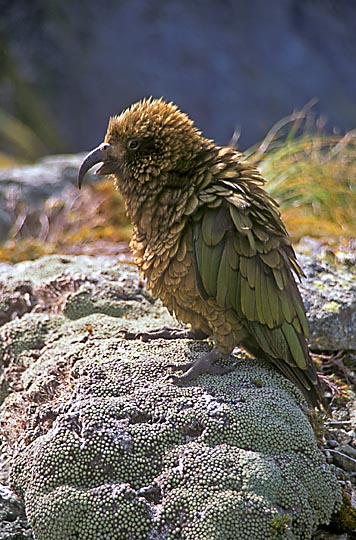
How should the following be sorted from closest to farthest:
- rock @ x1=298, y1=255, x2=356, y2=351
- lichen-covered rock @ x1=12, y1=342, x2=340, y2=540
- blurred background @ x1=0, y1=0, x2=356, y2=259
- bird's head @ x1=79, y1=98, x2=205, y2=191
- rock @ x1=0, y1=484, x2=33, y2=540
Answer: lichen-covered rock @ x1=12, y1=342, x2=340, y2=540
rock @ x1=0, y1=484, x2=33, y2=540
bird's head @ x1=79, y1=98, x2=205, y2=191
rock @ x1=298, y1=255, x2=356, y2=351
blurred background @ x1=0, y1=0, x2=356, y2=259

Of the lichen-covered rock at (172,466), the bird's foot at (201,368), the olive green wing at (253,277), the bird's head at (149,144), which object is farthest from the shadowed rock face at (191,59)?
the lichen-covered rock at (172,466)

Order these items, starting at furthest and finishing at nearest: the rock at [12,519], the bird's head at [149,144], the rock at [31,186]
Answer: the rock at [31,186]
the bird's head at [149,144]
the rock at [12,519]

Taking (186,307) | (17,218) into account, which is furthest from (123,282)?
(17,218)

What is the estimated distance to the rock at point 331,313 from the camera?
14.4 ft

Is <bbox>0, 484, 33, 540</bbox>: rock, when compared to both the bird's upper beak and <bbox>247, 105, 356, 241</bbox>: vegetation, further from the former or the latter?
<bbox>247, 105, 356, 241</bbox>: vegetation

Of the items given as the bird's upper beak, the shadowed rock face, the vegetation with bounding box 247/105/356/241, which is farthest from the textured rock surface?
the shadowed rock face

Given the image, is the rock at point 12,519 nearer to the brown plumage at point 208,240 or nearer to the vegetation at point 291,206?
the brown plumage at point 208,240

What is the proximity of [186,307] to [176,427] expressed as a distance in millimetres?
797

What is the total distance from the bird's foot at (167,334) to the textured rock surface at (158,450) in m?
0.10

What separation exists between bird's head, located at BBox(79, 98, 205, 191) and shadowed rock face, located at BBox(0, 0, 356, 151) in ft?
36.5

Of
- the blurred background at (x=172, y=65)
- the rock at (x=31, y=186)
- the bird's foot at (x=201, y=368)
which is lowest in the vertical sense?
the bird's foot at (x=201, y=368)

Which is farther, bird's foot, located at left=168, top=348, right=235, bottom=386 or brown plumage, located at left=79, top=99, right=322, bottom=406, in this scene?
Result: brown plumage, located at left=79, top=99, right=322, bottom=406

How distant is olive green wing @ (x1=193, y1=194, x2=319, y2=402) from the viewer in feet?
11.5

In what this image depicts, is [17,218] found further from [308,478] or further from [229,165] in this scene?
[308,478]
